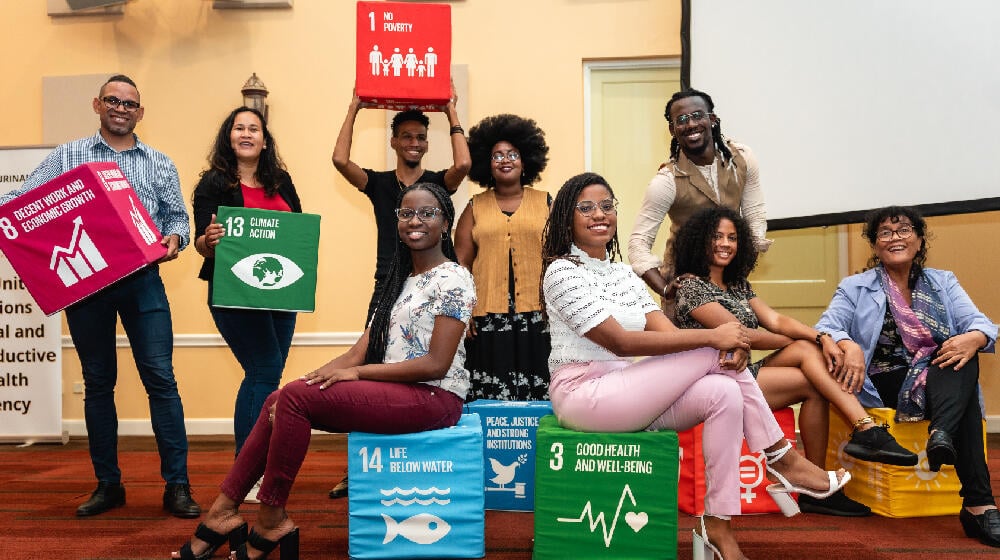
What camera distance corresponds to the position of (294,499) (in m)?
3.46

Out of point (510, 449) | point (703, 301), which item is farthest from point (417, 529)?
point (703, 301)

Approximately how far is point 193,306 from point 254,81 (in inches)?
54.8

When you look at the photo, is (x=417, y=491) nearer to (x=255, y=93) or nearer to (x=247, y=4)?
(x=255, y=93)

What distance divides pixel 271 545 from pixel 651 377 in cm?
112

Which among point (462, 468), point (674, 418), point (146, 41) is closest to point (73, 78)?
point (146, 41)

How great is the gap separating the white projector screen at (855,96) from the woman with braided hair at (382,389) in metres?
2.17

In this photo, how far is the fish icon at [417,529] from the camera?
2.47 metres

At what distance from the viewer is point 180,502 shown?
3121 mm

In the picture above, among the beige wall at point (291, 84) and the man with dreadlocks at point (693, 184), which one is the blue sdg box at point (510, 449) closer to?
the man with dreadlocks at point (693, 184)

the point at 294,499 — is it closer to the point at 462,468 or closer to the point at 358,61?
the point at 462,468

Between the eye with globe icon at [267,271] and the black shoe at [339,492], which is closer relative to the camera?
the eye with globe icon at [267,271]

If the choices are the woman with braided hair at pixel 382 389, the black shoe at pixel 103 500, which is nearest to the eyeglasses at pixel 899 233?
the woman with braided hair at pixel 382 389

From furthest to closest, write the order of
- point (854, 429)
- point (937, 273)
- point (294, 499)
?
point (294, 499)
point (937, 273)
point (854, 429)

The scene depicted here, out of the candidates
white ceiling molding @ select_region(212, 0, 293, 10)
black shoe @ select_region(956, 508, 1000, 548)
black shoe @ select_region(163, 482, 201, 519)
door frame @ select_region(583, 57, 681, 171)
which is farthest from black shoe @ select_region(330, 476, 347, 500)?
white ceiling molding @ select_region(212, 0, 293, 10)
